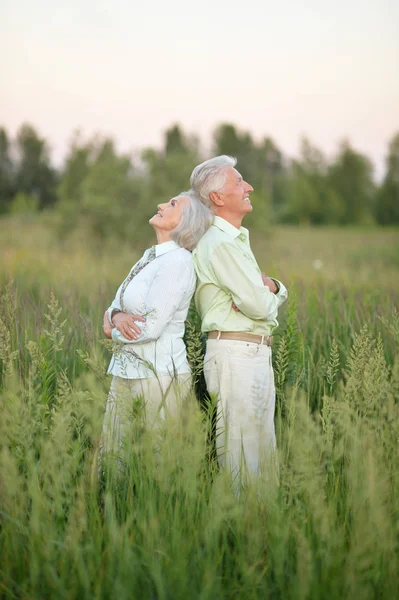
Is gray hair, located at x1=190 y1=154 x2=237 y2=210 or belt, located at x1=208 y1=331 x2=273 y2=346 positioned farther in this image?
gray hair, located at x1=190 y1=154 x2=237 y2=210

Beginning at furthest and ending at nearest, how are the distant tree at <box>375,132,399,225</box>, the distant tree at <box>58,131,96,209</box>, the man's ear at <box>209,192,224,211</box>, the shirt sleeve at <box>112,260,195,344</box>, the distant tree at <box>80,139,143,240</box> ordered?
the distant tree at <box>375,132,399,225</box> < the distant tree at <box>58,131,96,209</box> < the distant tree at <box>80,139,143,240</box> < the man's ear at <box>209,192,224,211</box> < the shirt sleeve at <box>112,260,195,344</box>

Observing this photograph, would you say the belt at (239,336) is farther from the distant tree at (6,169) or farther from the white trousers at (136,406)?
the distant tree at (6,169)

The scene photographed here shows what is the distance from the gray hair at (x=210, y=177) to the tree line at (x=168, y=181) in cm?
1522

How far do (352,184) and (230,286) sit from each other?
226 ft

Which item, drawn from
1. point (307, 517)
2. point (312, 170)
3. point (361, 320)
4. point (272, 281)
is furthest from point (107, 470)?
point (312, 170)

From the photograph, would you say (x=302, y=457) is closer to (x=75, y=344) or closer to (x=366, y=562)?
(x=366, y=562)

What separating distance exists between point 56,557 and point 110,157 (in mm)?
19183

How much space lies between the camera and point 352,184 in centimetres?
6938

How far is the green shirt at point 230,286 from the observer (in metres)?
3.69

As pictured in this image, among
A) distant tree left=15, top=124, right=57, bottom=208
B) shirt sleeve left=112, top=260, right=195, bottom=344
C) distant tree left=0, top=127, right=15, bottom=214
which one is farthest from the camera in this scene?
distant tree left=15, top=124, right=57, bottom=208

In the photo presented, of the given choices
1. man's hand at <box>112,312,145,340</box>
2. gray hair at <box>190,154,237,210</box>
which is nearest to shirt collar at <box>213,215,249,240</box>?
gray hair at <box>190,154,237,210</box>

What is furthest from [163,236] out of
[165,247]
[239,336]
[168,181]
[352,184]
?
[352,184]

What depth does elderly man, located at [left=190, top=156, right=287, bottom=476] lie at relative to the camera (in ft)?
12.2

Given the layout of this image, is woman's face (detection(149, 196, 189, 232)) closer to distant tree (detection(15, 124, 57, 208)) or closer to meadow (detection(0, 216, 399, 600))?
meadow (detection(0, 216, 399, 600))
